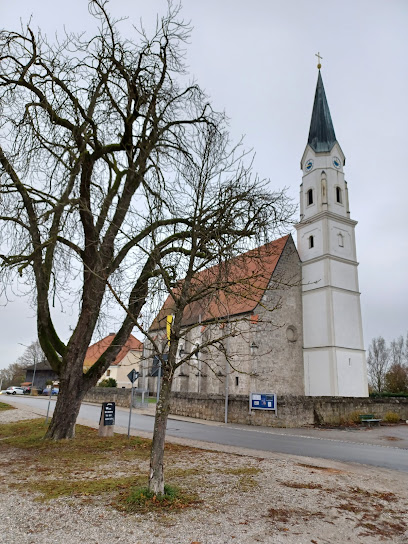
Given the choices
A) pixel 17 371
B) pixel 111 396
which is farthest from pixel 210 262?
pixel 17 371

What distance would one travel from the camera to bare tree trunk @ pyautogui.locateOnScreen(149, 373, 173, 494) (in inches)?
223

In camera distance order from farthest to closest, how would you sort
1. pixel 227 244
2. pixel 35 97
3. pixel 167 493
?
pixel 35 97 → pixel 227 244 → pixel 167 493

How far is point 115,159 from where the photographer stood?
12664 millimetres

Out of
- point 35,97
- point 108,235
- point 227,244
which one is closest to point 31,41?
point 35,97

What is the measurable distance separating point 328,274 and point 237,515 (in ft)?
101

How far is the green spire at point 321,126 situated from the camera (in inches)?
1543

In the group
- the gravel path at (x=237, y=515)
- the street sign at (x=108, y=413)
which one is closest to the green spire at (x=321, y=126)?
the street sign at (x=108, y=413)

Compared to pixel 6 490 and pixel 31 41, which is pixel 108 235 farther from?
pixel 6 490

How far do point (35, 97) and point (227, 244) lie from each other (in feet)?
24.8

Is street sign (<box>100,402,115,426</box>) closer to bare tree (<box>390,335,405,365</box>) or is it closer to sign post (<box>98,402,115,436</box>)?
sign post (<box>98,402,115,436</box>)

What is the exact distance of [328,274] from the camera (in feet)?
113

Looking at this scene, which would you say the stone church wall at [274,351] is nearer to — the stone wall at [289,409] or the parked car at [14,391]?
the stone wall at [289,409]

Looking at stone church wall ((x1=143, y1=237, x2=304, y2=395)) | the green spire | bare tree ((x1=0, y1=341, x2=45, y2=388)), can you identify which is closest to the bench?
stone church wall ((x1=143, y1=237, x2=304, y2=395))

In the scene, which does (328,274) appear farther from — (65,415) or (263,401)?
(65,415)
